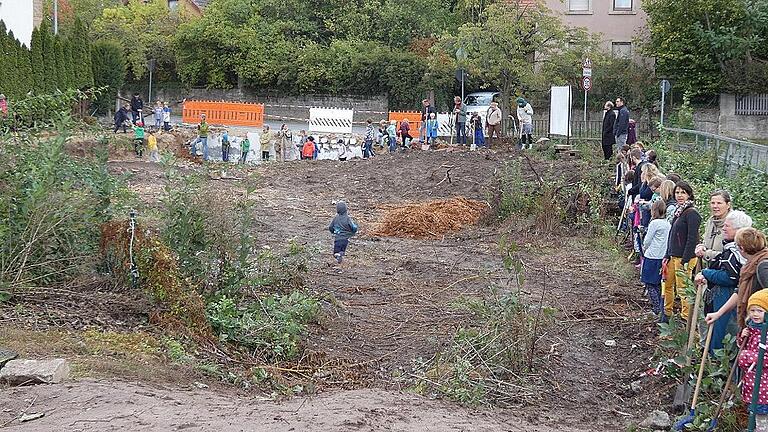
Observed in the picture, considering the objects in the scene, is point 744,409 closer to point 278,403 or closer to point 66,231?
point 278,403

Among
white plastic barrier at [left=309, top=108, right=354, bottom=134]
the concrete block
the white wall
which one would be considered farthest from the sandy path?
the white wall

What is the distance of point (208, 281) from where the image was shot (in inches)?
430

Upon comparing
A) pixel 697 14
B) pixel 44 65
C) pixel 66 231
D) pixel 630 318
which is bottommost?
pixel 630 318

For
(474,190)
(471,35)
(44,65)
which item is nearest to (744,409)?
(474,190)

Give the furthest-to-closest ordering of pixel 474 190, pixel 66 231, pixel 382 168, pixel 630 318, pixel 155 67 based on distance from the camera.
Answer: pixel 155 67
pixel 382 168
pixel 474 190
pixel 630 318
pixel 66 231

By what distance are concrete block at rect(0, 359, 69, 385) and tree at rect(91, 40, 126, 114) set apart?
38.9 m

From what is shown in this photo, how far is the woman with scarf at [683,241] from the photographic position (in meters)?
9.88

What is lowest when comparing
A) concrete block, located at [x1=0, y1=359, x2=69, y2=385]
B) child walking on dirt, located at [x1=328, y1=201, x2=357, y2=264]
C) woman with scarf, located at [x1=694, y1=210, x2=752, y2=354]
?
concrete block, located at [x1=0, y1=359, x2=69, y2=385]

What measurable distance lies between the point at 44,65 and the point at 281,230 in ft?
76.4

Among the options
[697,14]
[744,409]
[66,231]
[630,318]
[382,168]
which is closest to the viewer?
[744,409]

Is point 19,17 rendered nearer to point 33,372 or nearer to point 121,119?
point 121,119

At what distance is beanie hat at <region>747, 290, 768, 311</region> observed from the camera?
6857mm

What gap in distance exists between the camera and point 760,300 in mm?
6891

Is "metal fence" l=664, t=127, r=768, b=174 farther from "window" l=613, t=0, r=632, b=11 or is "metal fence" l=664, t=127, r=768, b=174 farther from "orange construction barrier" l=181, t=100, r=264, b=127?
"window" l=613, t=0, r=632, b=11
